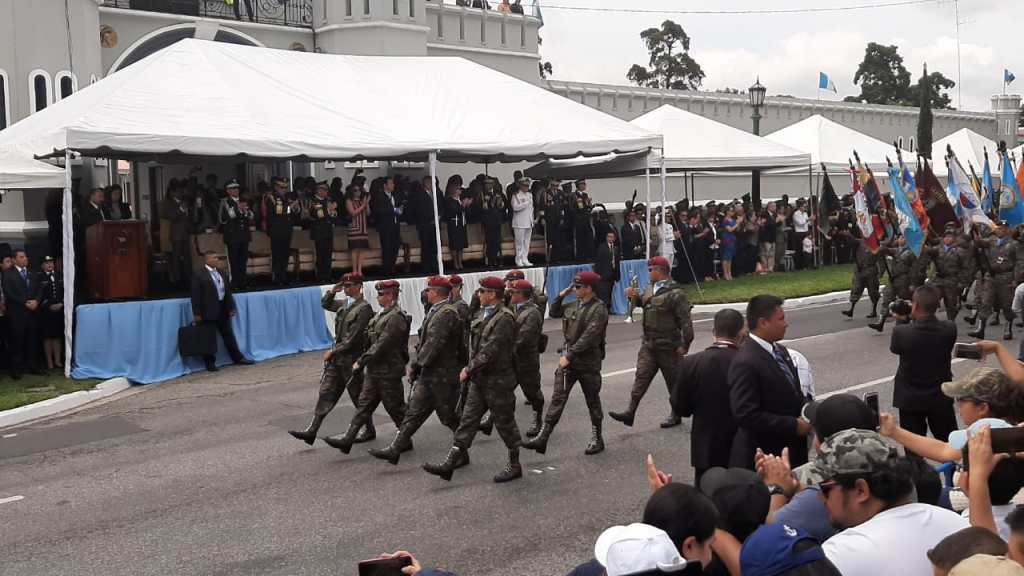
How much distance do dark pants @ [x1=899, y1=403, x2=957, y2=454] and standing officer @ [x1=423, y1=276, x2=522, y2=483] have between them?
127 inches

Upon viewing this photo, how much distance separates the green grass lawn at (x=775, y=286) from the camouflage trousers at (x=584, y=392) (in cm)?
1174

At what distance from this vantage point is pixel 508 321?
9570 millimetres

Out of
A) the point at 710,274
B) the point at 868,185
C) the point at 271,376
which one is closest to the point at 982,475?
the point at 271,376

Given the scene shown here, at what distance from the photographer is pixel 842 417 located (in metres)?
5.00

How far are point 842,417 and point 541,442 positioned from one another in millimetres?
5331

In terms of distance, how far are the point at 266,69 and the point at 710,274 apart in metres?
12.3

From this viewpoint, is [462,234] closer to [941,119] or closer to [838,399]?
[838,399]

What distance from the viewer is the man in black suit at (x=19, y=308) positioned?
14781 millimetres

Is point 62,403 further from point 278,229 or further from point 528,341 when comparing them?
point 528,341

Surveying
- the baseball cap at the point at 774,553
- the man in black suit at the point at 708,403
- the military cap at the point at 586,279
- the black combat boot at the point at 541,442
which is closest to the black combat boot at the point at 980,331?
the military cap at the point at 586,279

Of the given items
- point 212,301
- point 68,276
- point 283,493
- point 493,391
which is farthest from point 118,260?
point 493,391

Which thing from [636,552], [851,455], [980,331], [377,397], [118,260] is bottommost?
[980,331]

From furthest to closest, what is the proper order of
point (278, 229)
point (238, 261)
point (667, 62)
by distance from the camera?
1. point (667, 62)
2. point (278, 229)
3. point (238, 261)

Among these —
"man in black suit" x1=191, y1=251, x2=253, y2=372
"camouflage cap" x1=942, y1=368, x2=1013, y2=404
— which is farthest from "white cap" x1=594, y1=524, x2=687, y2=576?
"man in black suit" x1=191, y1=251, x2=253, y2=372
